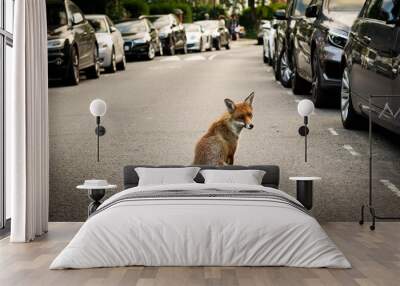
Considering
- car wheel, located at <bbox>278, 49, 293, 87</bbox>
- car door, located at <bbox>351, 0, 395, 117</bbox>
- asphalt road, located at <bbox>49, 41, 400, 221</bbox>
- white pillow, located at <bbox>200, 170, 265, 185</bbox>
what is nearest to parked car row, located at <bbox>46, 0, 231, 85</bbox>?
asphalt road, located at <bbox>49, 41, 400, 221</bbox>

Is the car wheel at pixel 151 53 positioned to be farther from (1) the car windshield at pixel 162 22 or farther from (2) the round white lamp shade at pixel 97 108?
(2) the round white lamp shade at pixel 97 108

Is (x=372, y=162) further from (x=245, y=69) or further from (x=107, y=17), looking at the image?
(x=107, y=17)

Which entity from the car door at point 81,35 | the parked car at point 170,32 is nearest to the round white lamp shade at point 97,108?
the car door at point 81,35

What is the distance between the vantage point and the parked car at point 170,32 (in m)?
7.96

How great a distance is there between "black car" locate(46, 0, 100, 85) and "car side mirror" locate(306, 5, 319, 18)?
1865 mm

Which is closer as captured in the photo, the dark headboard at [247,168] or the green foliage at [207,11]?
the dark headboard at [247,168]

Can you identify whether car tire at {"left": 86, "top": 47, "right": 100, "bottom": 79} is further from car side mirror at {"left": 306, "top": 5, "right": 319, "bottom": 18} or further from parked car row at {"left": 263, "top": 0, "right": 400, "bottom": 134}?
car side mirror at {"left": 306, "top": 5, "right": 319, "bottom": 18}

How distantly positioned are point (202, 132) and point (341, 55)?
52.1 inches

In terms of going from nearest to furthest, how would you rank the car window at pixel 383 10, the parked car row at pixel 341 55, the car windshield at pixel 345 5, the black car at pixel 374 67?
the car window at pixel 383 10 < the black car at pixel 374 67 < the parked car row at pixel 341 55 < the car windshield at pixel 345 5

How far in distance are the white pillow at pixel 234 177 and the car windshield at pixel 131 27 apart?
159 cm

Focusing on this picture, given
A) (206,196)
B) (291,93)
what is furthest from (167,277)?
(291,93)

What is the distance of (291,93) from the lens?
7.77 m

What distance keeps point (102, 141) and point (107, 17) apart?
1108 mm

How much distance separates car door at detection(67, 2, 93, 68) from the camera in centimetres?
783
